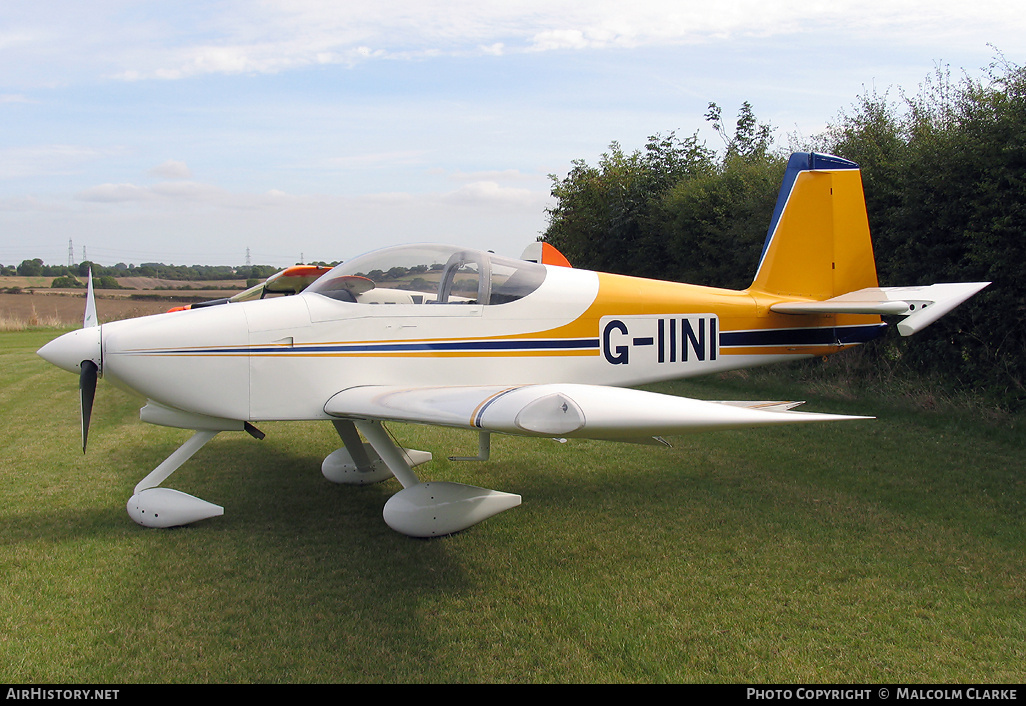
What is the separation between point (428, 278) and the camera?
16.4ft

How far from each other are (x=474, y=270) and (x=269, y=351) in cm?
152

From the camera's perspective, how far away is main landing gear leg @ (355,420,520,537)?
442 cm

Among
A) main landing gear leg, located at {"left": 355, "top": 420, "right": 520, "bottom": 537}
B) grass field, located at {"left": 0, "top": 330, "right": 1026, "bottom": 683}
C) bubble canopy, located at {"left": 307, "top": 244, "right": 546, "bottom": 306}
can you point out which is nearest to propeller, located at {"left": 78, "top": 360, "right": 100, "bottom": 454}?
grass field, located at {"left": 0, "top": 330, "right": 1026, "bottom": 683}

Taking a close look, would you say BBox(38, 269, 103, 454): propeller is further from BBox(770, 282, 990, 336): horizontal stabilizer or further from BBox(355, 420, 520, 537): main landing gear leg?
BBox(770, 282, 990, 336): horizontal stabilizer

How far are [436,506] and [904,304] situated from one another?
384 cm

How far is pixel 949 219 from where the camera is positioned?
7.53m

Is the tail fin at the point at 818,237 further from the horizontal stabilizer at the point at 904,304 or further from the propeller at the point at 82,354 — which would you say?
the propeller at the point at 82,354

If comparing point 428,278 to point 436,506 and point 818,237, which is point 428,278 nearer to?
point 436,506

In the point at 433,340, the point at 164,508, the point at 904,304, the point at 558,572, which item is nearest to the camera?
the point at 558,572

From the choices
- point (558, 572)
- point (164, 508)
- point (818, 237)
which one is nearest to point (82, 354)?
point (164, 508)

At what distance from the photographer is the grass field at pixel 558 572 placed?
3.07 m

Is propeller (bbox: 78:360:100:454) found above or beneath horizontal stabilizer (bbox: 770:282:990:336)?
beneath

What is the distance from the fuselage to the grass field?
99 cm

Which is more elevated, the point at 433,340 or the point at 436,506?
the point at 433,340
